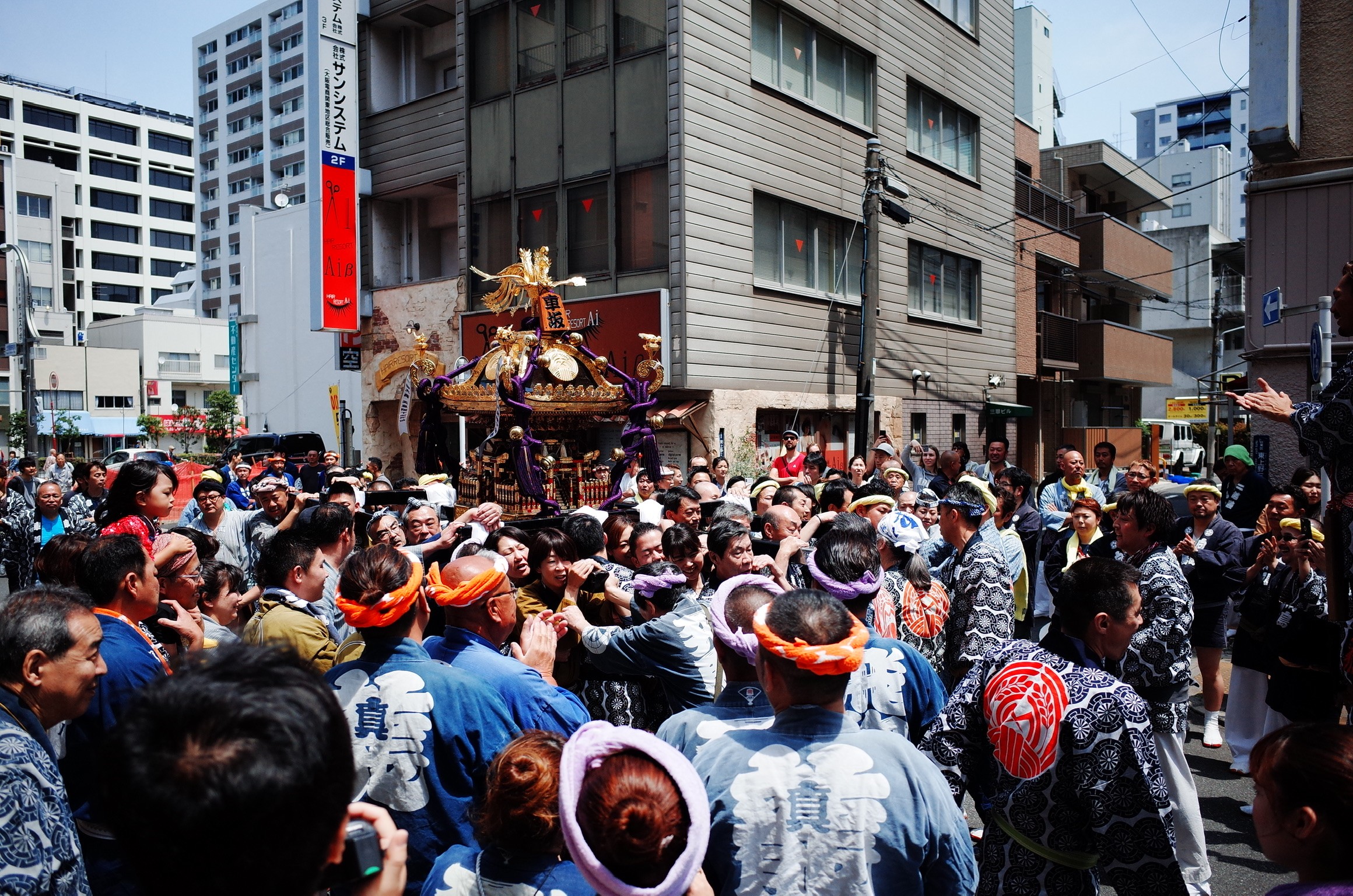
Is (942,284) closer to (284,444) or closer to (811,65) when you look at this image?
(811,65)

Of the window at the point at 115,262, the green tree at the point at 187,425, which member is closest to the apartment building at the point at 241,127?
the window at the point at 115,262

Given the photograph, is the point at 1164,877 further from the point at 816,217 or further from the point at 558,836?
the point at 816,217

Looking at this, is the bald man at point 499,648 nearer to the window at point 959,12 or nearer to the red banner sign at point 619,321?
the red banner sign at point 619,321

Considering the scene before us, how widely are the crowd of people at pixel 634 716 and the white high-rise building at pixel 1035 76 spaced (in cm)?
3304

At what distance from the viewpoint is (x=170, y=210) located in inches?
2842

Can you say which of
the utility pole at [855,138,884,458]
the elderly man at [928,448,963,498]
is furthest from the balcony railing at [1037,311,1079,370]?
the elderly man at [928,448,963,498]

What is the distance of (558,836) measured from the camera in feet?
7.43

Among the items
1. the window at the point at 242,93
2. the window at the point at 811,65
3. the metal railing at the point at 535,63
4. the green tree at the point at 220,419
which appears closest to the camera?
the window at the point at 811,65

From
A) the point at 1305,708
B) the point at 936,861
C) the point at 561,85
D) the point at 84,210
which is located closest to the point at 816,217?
the point at 561,85

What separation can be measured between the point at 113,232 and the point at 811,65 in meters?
67.2

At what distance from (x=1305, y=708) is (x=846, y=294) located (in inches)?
590

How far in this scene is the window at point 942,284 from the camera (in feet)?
69.8

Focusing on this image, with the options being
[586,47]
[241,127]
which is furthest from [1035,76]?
[241,127]

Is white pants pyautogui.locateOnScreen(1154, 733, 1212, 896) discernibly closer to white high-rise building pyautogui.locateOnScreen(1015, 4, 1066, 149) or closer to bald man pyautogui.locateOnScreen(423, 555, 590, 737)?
bald man pyautogui.locateOnScreen(423, 555, 590, 737)
